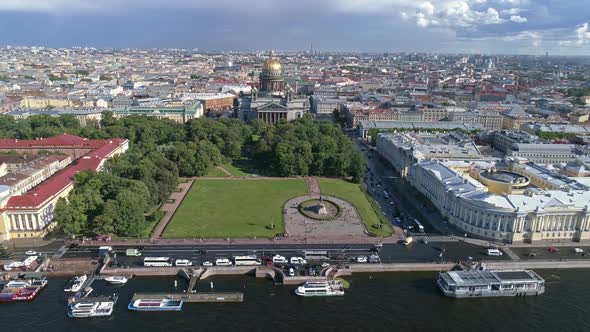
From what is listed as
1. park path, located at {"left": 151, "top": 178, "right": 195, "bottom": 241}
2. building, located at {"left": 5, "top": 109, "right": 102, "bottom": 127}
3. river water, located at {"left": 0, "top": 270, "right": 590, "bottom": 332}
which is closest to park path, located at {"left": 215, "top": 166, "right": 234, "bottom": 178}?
park path, located at {"left": 151, "top": 178, "right": 195, "bottom": 241}

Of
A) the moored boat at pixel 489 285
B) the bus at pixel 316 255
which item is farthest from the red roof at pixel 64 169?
the moored boat at pixel 489 285

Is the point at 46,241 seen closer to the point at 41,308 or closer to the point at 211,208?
the point at 41,308

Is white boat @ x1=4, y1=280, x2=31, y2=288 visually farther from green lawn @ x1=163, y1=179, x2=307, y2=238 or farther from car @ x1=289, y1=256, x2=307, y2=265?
car @ x1=289, y1=256, x2=307, y2=265

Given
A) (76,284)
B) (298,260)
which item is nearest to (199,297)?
(298,260)

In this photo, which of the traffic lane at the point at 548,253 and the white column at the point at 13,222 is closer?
the traffic lane at the point at 548,253

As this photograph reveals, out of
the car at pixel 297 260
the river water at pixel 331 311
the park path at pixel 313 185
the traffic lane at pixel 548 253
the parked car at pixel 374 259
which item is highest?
the park path at pixel 313 185

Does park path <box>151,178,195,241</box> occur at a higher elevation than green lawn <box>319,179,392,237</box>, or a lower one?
higher

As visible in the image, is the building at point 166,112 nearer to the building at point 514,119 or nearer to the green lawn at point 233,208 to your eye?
the green lawn at point 233,208
